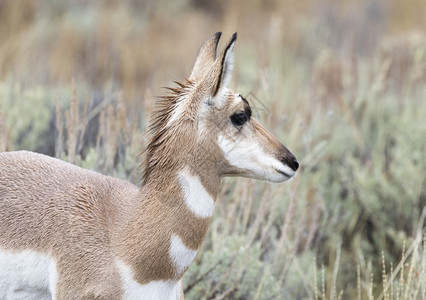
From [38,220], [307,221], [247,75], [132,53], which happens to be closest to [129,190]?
[38,220]

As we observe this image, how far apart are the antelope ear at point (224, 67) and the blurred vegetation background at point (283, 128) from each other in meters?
0.46

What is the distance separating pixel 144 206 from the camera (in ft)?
10.8

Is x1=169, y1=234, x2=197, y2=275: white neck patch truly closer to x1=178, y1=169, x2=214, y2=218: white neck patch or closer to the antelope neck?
the antelope neck

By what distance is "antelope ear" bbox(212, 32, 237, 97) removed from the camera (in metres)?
3.14

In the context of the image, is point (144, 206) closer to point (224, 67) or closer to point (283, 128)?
point (224, 67)

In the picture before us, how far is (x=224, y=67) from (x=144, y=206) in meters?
0.69

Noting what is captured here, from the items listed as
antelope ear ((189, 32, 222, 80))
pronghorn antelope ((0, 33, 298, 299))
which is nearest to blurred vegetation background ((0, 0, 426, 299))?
pronghorn antelope ((0, 33, 298, 299))

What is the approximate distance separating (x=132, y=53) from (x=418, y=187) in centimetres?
670

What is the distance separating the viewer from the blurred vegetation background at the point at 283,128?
4719 millimetres

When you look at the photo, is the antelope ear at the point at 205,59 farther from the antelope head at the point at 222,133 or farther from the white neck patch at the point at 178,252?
the white neck patch at the point at 178,252

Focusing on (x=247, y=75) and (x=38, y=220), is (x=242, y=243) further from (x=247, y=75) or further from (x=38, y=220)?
(x=247, y=75)

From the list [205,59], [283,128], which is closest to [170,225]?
[205,59]

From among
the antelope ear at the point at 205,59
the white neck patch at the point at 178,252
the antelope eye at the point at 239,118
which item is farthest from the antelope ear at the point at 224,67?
the white neck patch at the point at 178,252

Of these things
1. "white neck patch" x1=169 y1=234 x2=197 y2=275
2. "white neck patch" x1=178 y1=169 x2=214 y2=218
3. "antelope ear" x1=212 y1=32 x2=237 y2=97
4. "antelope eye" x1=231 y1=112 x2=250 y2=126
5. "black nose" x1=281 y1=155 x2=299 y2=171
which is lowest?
"white neck patch" x1=169 y1=234 x2=197 y2=275
